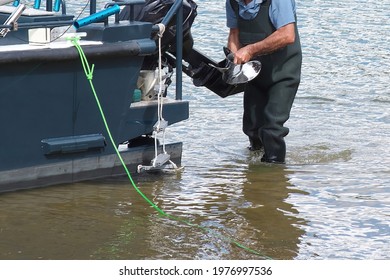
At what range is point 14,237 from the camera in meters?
6.66

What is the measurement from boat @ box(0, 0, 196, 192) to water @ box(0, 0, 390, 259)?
0.17m

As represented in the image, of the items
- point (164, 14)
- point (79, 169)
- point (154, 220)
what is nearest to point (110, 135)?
point (79, 169)

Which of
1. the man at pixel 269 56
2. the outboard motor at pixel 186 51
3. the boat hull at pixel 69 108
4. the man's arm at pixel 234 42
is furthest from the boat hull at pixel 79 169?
the man's arm at pixel 234 42

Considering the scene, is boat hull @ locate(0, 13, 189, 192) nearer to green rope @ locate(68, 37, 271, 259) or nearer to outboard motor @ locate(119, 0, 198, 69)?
green rope @ locate(68, 37, 271, 259)

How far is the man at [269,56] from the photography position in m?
8.22

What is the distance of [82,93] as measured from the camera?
7.54 meters

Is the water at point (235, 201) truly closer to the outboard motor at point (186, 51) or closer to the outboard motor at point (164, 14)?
the outboard motor at point (186, 51)

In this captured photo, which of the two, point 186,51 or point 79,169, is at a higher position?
point 186,51

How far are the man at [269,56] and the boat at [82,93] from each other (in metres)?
0.44

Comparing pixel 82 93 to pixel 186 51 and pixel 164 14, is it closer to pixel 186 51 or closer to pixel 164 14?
pixel 164 14

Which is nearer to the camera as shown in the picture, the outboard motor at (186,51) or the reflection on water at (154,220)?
the reflection on water at (154,220)

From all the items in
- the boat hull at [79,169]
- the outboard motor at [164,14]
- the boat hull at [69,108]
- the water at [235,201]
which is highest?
the outboard motor at [164,14]

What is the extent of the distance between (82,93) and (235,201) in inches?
46.5

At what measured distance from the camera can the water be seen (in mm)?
6590
